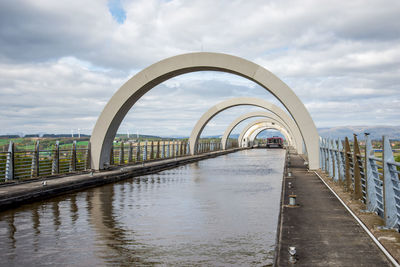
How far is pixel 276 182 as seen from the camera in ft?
50.8

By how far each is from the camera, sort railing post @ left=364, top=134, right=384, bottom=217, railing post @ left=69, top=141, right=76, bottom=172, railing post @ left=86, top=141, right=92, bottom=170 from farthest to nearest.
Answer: railing post @ left=86, top=141, right=92, bottom=170
railing post @ left=69, top=141, right=76, bottom=172
railing post @ left=364, top=134, right=384, bottom=217

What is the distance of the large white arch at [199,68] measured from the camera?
1817cm

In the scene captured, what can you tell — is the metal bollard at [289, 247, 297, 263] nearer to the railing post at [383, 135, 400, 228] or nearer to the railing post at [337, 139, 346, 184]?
the railing post at [383, 135, 400, 228]

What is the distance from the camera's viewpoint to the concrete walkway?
4898 mm

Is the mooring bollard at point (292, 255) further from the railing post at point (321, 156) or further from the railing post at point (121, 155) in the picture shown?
the railing post at point (121, 155)

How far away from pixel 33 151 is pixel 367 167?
35.5 feet

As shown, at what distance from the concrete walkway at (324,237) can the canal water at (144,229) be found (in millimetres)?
370

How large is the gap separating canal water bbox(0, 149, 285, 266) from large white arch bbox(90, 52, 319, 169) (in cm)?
653

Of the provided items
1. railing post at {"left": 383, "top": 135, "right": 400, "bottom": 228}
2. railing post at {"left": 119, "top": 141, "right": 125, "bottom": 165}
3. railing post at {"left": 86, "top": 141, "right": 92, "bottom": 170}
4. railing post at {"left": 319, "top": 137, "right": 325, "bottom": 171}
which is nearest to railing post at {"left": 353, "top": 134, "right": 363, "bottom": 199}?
railing post at {"left": 383, "top": 135, "right": 400, "bottom": 228}

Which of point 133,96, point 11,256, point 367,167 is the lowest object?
point 11,256

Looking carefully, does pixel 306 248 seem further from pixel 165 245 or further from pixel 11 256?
pixel 11 256

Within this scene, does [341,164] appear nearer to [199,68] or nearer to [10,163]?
[199,68]

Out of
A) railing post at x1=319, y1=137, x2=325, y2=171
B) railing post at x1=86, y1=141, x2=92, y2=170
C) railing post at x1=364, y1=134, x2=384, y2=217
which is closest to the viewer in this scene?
railing post at x1=364, y1=134, x2=384, y2=217

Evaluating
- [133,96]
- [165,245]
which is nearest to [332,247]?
[165,245]
